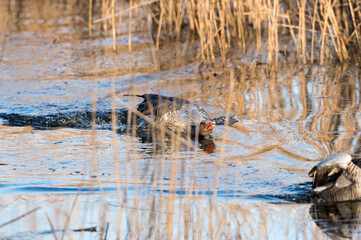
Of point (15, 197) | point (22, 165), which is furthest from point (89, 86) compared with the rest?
point (15, 197)

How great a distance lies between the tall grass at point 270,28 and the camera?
786cm

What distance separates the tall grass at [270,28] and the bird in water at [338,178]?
162 inches

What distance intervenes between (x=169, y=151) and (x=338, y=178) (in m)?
1.82

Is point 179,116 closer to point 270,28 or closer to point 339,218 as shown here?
point 339,218

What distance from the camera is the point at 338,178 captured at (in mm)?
3686

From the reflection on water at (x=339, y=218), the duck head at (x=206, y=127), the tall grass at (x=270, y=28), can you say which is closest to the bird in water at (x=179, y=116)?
the duck head at (x=206, y=127)

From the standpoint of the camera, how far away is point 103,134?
18.2 feet

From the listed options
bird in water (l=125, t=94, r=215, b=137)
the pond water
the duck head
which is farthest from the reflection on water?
bird in water (l=125, t=94, r=215, b=137)

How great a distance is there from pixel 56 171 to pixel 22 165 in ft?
1.14

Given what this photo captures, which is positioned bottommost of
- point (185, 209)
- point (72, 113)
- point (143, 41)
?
point (185, 209)

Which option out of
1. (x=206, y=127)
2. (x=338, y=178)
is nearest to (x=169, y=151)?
(x=206, y=127)

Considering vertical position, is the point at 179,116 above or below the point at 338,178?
above

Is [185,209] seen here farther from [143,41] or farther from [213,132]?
[143,41]

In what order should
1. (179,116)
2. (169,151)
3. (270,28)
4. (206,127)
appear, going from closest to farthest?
1. (169,151)
2. (206,127)
3. (179,116)
4. (270,28)
